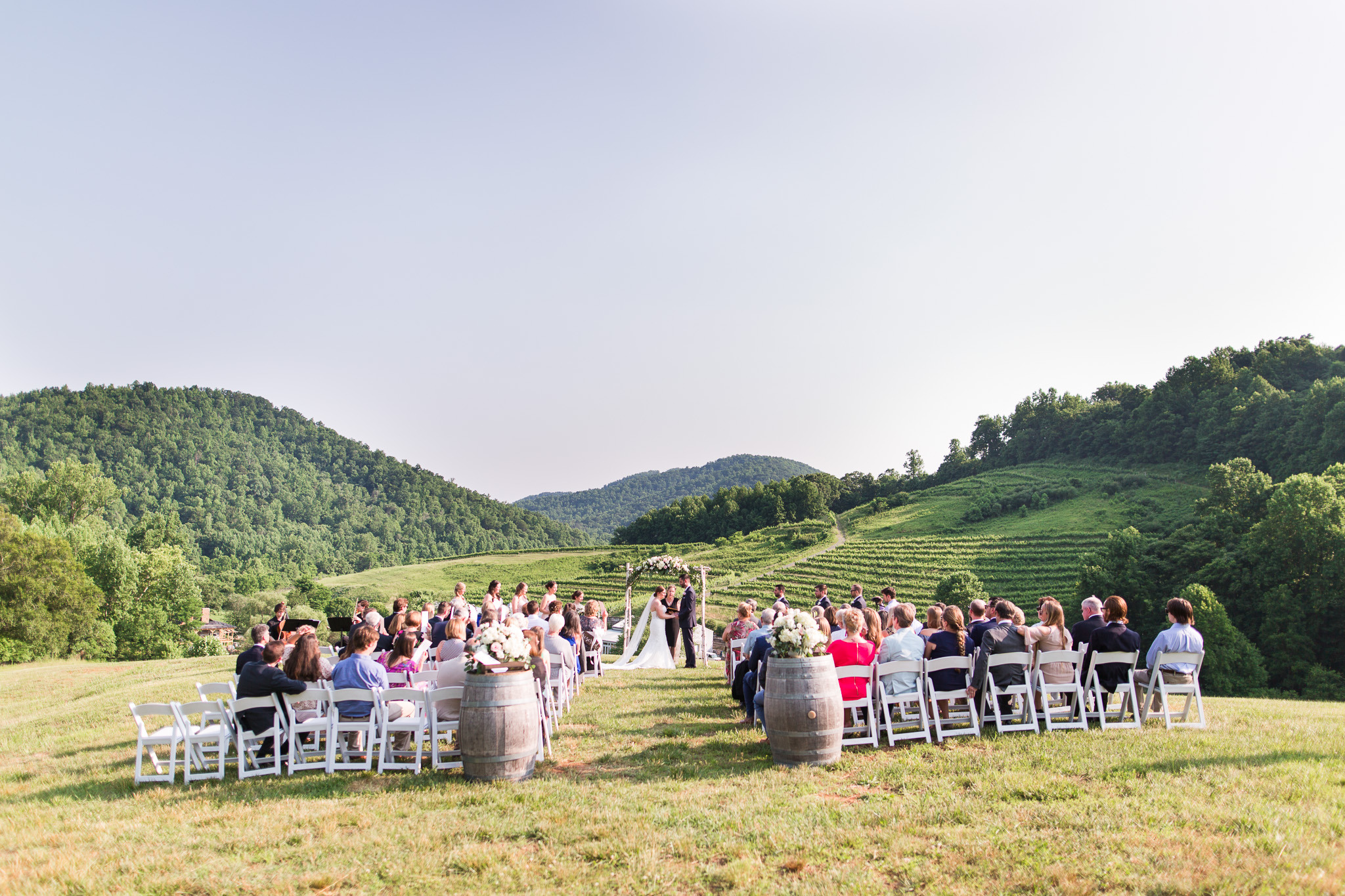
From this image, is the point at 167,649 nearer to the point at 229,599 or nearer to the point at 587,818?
the point at 229,599

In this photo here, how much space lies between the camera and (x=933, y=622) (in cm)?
849

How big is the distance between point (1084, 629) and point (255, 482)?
152 meters

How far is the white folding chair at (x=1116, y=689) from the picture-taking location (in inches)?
301

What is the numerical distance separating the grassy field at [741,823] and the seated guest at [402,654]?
1563mm

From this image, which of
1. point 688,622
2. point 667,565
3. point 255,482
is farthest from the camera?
point 255,482

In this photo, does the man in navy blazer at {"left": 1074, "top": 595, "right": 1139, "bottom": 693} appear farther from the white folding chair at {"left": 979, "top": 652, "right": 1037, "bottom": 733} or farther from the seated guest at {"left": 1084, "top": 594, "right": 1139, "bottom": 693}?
the white folding chair at {"left": 979, "top": 652, "right": 1037, "bottom": 733}

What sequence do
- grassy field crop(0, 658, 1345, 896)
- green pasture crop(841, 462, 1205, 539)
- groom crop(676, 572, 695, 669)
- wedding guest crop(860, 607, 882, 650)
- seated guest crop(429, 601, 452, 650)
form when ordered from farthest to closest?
green pasture crop(841, 462, 1205, 539), groom crop(676, 572, 695, 669), seated guest crop(429, 601, 452, 650), wedding guest crop(860, 607, 882, 650), grassy field crop(0, 658, 1345, 896)

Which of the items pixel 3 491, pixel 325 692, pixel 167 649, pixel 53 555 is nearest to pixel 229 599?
pixel 3 491

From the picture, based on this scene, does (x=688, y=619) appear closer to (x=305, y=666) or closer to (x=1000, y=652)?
(x=1000, y=652)

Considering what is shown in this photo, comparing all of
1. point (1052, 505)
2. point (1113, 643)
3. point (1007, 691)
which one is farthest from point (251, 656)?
point (1052, 505)

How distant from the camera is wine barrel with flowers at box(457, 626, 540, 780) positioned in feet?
21.2

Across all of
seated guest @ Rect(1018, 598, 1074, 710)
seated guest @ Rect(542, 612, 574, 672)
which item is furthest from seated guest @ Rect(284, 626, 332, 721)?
seated guest @ Rect(1018, 598, 1074, 710)

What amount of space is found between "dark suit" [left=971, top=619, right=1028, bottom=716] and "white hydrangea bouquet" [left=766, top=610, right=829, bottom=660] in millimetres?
2063

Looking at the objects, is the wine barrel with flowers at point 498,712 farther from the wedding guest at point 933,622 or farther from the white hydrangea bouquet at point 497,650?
the wedding guest at point 933,622
